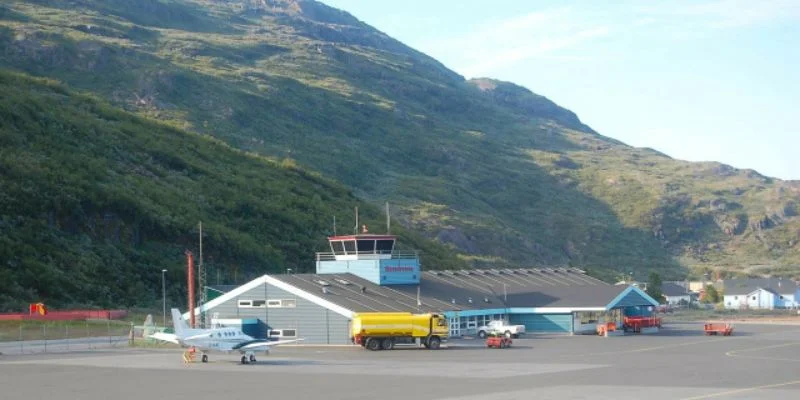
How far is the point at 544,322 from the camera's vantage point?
73.4m

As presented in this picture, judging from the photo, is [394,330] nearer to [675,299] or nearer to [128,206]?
[128,206]

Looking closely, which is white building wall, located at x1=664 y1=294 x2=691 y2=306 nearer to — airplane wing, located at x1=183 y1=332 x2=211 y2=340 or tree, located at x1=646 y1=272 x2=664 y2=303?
tree, located at x1=646 y1=272 x2=664 y2=303

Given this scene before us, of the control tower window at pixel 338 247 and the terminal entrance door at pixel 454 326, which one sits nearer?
the terminal entrance door at pixel 454 326

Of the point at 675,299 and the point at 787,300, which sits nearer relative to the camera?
the point at 675,299

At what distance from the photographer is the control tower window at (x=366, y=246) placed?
7331 cm

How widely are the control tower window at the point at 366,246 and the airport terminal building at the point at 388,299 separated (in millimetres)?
70

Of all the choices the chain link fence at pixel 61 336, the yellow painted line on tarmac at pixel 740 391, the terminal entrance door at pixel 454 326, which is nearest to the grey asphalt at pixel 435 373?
the yellow painted line on tarmac at pixel 740 391

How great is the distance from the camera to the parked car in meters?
67.7

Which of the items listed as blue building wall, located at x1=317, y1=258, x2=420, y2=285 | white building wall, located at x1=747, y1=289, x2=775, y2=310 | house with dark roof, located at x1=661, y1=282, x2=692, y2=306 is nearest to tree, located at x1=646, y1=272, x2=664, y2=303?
house with dark roof, located at x1=661, y1=282, x2=692, y2=306

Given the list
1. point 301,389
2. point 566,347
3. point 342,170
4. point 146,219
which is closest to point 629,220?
point 342,170

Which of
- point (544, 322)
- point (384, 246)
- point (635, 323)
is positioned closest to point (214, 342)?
point (384, 246)

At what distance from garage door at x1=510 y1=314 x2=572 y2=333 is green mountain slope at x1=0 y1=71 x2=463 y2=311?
3113 cm

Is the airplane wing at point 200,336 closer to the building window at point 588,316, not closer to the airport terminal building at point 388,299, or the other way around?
the airport terminal building at point 388,299

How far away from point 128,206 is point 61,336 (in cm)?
3920
